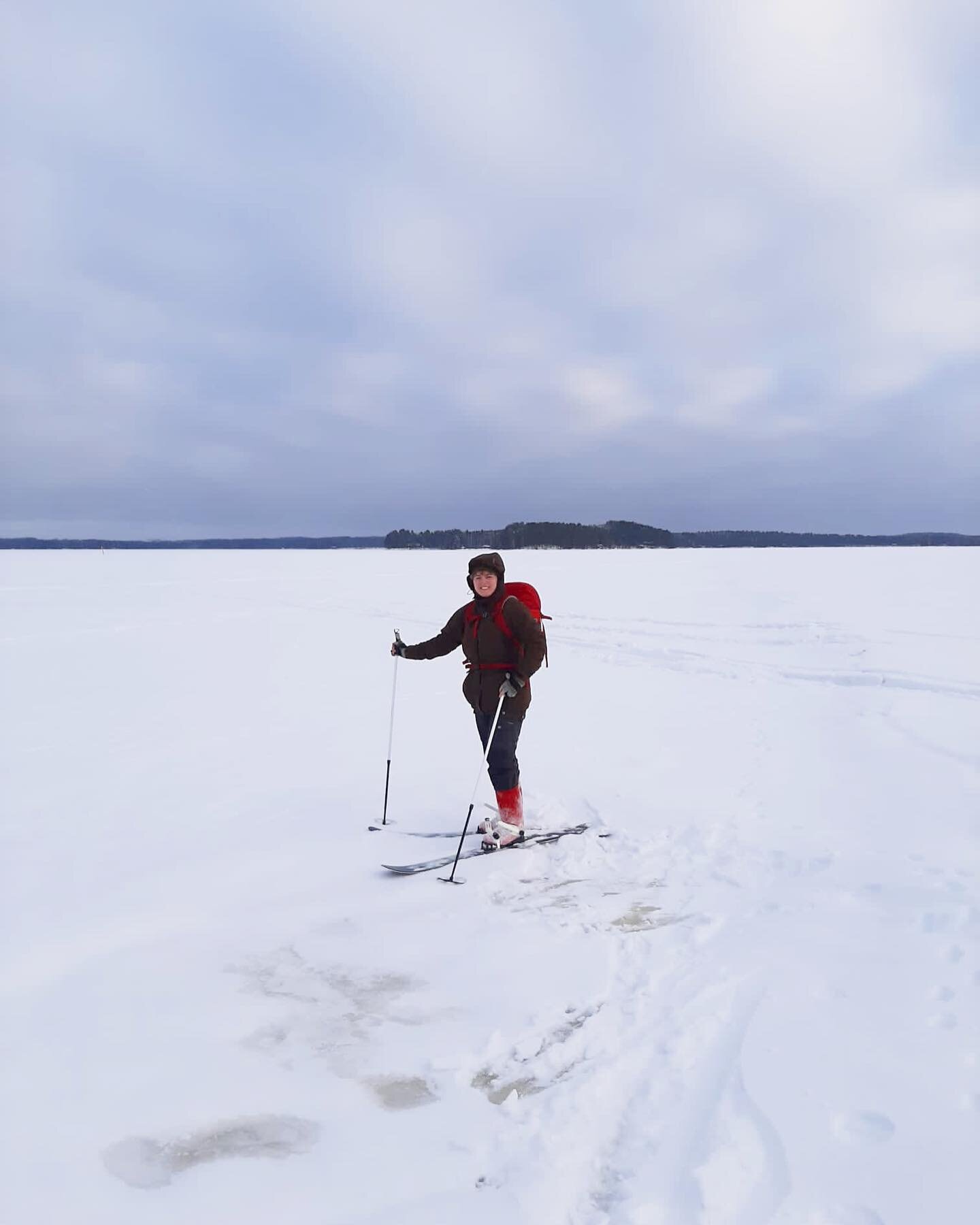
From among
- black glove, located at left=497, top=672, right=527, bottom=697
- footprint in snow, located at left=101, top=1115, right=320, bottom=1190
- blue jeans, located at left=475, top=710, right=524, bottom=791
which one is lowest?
footprint in snow, located at left=101, top=1115, right=320, bottom=1190

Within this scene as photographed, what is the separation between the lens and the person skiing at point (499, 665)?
15.6 feet

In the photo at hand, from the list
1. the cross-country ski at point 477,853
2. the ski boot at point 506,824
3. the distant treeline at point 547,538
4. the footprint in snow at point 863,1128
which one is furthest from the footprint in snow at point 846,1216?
the distant treeline at point 547,538

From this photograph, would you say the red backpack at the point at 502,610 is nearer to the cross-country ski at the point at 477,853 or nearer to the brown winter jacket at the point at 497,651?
the brown winter jacket at the point at 497,651

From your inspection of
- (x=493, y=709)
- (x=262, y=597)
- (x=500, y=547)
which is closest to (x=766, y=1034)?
(x=493, y=709)

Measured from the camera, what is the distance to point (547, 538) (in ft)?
382

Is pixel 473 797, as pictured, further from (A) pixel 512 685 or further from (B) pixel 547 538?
(B) pixel 547 538

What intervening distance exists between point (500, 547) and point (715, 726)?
100m

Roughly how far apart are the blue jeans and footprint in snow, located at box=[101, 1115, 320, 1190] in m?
2.69

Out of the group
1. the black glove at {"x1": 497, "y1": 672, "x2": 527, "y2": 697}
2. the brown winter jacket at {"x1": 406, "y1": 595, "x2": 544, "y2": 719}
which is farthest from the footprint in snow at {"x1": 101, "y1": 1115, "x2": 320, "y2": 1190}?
the brown winter jacket at {"x1": 406, "y1": 595, "x2": 544, "y2": 719}

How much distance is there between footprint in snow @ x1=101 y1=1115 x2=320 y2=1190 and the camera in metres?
2.32

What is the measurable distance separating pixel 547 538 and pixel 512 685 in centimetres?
11263

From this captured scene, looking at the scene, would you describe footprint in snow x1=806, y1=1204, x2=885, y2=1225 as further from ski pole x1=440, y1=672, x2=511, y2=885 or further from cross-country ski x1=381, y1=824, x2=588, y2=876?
cross-country ski x1=381, y1=824, x2=588, y2=876

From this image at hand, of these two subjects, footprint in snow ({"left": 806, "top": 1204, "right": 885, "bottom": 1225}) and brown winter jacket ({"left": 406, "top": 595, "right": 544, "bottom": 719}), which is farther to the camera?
brown winter jacket ({"left": 406, "top": 595, "right": 544, "bottom": 719})

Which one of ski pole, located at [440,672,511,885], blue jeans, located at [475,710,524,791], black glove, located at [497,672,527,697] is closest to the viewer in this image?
ski pole, located at [440,672,511,885]
